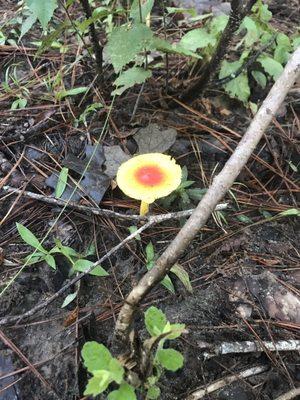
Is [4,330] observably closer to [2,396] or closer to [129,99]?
[2,396]

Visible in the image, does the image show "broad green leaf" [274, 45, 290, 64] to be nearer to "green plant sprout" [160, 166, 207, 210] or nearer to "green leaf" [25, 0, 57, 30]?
"green plant sprout" [160, 166, 207, 210]

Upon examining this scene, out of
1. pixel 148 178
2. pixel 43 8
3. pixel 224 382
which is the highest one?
pixel 43 8

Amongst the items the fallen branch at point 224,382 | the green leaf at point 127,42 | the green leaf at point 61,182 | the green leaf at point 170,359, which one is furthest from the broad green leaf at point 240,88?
the green leaf at point 170,359

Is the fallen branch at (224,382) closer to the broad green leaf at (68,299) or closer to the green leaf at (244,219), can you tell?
the broad green leaf at (68,299)

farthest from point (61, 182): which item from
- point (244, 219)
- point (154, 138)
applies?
point (244, 219)

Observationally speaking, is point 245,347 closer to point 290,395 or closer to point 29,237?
point 290,395

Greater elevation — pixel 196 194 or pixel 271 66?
pixel 271 66

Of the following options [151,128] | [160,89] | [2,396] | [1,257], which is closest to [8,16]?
[160,89]
